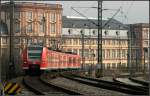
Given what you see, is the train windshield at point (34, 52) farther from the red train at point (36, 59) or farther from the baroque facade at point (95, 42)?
the baroque facade at point (95, 42)

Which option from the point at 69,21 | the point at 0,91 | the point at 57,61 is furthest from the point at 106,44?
the point at 0,91

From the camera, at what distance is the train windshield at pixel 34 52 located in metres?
36.9

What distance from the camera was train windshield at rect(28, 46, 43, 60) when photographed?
36.9 m

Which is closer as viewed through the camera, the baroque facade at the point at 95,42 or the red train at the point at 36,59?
the red train at the point at 36,59

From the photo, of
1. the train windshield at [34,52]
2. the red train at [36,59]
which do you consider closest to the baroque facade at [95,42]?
the red train at [36,59]

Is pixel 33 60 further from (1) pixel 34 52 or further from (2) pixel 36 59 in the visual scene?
(1) pixel 34 52

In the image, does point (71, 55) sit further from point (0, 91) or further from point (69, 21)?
point (69, 21)

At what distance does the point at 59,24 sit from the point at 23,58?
61.2 m

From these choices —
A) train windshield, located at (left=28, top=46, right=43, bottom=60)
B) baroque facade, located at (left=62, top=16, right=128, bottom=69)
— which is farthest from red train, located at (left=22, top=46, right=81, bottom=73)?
baroque facade, located at (left=62, top=16, right=128, bottom=69)

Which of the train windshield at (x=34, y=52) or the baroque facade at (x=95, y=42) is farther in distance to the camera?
the baroque facade at (x=95, y=42)

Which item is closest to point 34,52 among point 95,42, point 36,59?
point 36,59

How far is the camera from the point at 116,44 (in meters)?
94.8

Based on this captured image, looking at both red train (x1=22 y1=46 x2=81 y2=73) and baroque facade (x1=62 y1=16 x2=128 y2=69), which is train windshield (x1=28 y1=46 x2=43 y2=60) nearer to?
red train (x1=22 y1=46 x2=81 y2=73)

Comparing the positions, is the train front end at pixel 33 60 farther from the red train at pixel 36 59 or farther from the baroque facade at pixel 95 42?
the baroque facade at pixel 95 42
